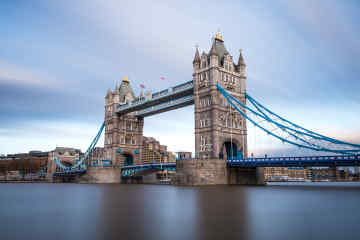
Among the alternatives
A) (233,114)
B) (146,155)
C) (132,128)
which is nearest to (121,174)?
(132,128)

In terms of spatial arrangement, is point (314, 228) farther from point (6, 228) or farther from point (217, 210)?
point (6, 228)

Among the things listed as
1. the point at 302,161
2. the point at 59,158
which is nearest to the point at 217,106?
the point at 302,161

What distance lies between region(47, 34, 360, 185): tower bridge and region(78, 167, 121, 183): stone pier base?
0.76ft

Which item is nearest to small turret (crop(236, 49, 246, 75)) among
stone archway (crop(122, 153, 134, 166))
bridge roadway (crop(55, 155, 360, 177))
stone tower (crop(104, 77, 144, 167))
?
bridge roadway (crop(55, 155, 360, 177))

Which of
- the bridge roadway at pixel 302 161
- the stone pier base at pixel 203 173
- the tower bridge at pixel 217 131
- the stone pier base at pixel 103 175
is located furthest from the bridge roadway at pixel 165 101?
the bridge roadway at pixel 302 161

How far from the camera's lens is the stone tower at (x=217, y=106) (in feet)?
153

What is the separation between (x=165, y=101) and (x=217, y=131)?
660 inches

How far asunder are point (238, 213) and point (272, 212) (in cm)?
191

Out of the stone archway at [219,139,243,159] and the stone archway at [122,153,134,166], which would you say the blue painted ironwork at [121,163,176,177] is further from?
the stone archway at [219,139,243,159]

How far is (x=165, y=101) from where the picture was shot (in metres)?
59.4

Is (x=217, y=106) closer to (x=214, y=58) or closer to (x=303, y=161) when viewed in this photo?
(x=214, y=58)

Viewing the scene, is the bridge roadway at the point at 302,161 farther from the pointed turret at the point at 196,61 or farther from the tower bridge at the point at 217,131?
the pointed turret at the point at 196,61

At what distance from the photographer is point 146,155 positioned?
117 metres

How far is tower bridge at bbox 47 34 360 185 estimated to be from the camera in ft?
125
